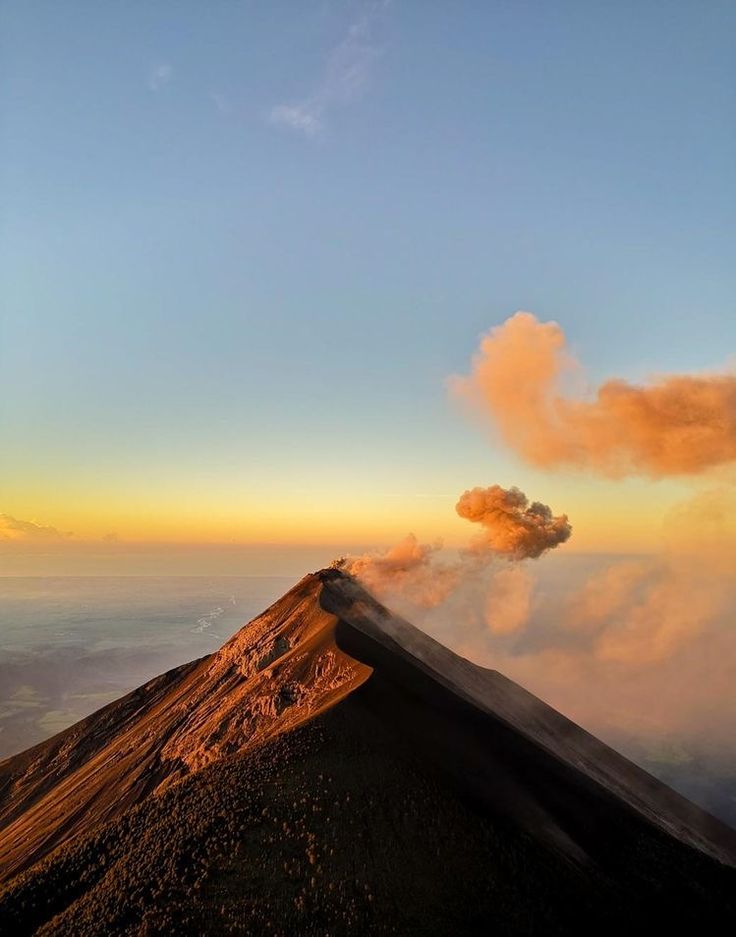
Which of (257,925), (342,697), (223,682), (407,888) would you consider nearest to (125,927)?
(257,925)

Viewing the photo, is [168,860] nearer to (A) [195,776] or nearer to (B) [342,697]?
(A) [195,776]

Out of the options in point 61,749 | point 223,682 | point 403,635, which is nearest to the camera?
point 223,682

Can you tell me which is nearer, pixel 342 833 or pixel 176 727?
pixel 342 833

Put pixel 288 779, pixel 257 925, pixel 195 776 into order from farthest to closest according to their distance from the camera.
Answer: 1. pixel 195 776
2. pixel 288 779
3. pixel 257 925

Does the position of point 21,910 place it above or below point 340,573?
below

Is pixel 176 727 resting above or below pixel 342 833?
below

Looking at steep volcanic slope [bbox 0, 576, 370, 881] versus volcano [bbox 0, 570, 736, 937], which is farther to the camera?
steep volcanic slope [bbox 0, 576, 370, 881]

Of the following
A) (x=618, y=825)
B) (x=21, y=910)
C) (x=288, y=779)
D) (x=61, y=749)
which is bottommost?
(x=61, y=749)

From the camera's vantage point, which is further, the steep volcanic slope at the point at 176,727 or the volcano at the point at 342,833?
the steep volcanic slope at the point at 176,727
